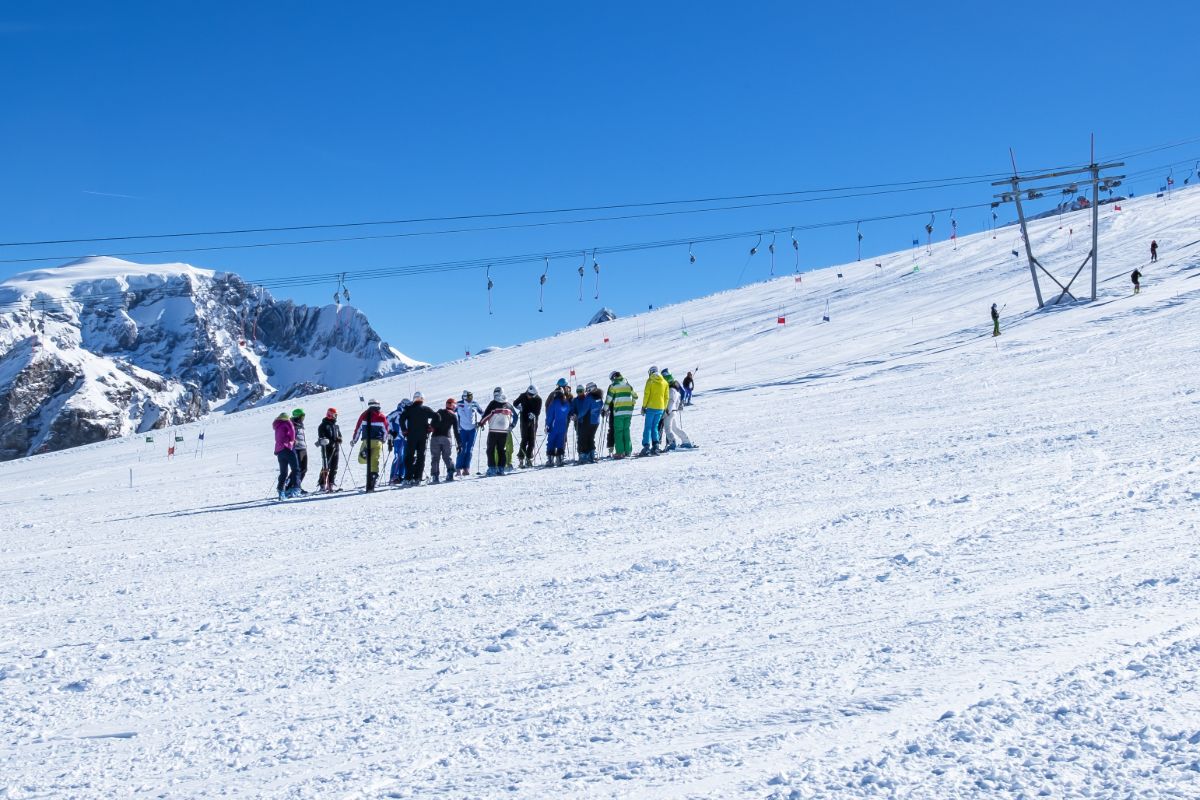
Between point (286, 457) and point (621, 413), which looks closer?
point (286, 457)

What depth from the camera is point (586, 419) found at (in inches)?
659

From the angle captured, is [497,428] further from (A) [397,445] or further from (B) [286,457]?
(B) [286,457]

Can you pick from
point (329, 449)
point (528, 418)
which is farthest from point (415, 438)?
point (528, 418)

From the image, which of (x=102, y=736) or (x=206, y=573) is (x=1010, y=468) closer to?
(x=206, y=573)

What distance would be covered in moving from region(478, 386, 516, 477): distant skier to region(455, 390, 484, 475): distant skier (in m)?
0.19

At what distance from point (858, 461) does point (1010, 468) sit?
7.52ft

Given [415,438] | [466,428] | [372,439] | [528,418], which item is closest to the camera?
[372,439]

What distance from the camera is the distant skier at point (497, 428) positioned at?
1588cm

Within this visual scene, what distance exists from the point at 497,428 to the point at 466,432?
1.89 ft

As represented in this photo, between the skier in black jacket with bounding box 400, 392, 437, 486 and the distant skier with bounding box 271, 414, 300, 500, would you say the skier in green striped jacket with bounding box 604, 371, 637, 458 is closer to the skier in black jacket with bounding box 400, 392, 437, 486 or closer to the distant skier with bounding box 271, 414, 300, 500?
the skier in black jacket with bounding box 400, 392, 437, 486

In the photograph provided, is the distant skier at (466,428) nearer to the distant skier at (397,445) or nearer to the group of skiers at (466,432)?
the group of skiers at (466,432)

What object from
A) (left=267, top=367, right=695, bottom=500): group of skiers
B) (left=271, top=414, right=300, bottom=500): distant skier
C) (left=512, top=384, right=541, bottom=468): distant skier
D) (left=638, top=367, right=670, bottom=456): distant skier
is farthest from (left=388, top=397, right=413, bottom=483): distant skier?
(left=638, top=367, right=670, bottom=456): distant skier

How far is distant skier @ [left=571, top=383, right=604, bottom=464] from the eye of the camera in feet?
54.9

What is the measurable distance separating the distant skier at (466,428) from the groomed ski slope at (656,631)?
5.50 ft
